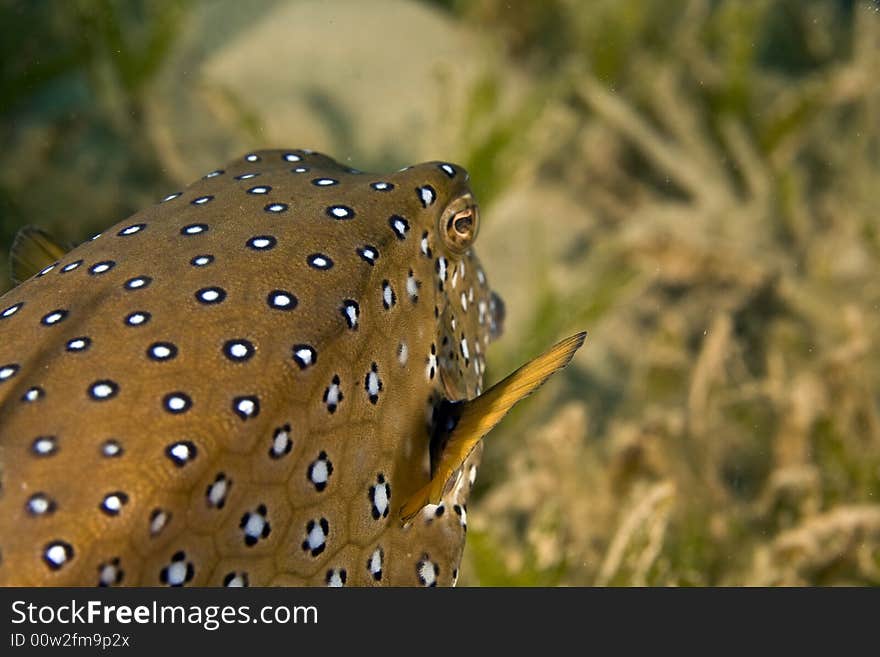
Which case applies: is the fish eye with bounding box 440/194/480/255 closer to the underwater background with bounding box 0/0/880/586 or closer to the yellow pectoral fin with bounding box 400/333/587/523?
the yellow pectoral fin with bounding box 400/333/587/523

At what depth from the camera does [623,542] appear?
3061 mm

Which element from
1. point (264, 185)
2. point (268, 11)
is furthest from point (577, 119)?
point (264, 185)

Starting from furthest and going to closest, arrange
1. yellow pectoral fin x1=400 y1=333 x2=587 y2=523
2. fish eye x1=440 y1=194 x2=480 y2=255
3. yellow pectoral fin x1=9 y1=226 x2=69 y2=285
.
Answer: yellow pectoral fin x1=9 y1=226 x2=69 y2=285 → fish eye x1=440 y1=194 x2=480 y2=255 → yellow pectoral fin x1=400 y1=333 x2=587 y2=523

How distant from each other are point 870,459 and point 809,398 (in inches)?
12.9

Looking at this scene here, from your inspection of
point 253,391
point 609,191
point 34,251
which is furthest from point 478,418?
point 609,191

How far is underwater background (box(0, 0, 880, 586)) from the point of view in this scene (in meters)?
3.44

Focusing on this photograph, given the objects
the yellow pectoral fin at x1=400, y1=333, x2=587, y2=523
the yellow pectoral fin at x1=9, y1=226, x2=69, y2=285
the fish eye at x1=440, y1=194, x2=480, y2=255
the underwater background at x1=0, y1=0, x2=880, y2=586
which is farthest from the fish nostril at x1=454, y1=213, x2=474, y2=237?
the underwater background at x1=0, y1=0, x2=880, y2=586

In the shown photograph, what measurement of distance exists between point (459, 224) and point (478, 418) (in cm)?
47

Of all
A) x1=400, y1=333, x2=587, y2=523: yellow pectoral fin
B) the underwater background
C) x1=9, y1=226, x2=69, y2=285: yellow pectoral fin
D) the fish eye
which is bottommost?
x1=400, y1=333, x2=587, y2=523: yellow pectoral fin

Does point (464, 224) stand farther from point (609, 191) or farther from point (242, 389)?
point (609, 191)

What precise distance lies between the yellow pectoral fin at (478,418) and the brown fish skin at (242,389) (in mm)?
59

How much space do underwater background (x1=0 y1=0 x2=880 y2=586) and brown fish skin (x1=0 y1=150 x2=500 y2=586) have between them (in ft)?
4.51

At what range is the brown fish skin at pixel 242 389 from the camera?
4.20ft

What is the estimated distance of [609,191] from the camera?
5102 mm
